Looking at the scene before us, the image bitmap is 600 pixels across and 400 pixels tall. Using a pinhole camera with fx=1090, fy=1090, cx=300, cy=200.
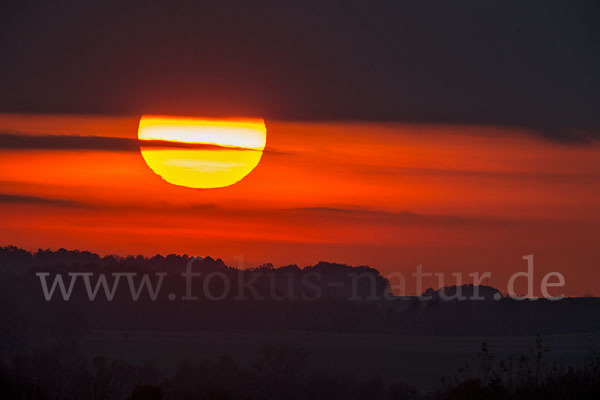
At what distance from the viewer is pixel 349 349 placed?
4427 inches

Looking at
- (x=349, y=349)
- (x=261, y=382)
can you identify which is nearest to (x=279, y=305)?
(x=349, y=349)

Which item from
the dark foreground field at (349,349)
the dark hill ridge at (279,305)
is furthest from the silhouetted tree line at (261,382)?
the dark hill ridge at (279,305)

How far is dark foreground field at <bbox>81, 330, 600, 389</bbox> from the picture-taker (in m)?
95.8

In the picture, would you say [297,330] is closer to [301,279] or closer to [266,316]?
[266,316]

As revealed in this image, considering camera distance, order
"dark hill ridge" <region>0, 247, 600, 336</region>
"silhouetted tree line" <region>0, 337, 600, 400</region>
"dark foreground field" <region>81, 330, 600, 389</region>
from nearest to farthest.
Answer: "silhouetted tree line" <region>0, 337, 600, 400</region> < "dark foreground field" <region>81, 330, 600, 389</region> < "dark hill ridge" <region>0, 247, 600, 336</region>

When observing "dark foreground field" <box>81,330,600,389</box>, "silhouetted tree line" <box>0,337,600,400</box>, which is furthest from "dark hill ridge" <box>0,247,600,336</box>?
"silhouetted tree line" <box>0,337,600,400</box>

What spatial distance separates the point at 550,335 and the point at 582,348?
20.7 meters

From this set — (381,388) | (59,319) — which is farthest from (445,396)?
(59,319)

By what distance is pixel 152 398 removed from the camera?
14594 millimetres

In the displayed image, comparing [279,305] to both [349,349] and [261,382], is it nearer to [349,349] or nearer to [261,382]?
[349,349]

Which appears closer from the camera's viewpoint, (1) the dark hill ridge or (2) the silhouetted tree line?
(2) the silhouetted tree line

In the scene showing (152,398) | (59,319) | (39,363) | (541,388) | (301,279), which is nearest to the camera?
(152,398)

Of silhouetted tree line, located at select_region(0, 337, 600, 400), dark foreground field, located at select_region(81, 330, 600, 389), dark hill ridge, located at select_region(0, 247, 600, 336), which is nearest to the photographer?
silhouetted tree line, located at select_region(0, 337, 600, 400)

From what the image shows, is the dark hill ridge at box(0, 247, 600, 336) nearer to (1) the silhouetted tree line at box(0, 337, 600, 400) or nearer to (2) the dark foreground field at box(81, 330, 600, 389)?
(2) the dark foreground field at box(81, 330, 600, 389)
